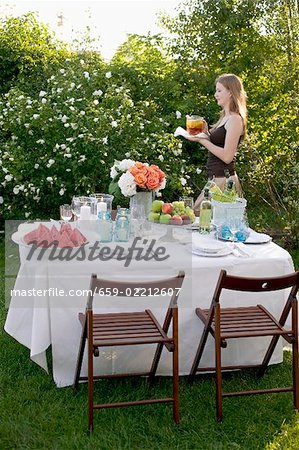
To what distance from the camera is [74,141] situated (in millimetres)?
6324

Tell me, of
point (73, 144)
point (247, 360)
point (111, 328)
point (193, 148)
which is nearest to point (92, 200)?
point (111, 328)

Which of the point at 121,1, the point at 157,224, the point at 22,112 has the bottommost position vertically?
the point at 157,224

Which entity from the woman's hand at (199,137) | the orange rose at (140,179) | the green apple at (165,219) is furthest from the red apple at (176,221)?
the woman's hand at (199,137)

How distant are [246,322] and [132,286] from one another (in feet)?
2.44

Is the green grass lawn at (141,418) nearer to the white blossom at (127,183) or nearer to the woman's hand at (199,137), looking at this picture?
the white blossom at (127,183)

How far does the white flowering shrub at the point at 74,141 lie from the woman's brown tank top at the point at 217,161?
1162 mm

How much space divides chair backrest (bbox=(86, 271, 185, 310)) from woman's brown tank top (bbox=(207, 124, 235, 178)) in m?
2.02

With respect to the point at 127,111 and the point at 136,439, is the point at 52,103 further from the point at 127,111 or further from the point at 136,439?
the point at 136,439

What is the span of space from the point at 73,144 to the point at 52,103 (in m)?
0.60

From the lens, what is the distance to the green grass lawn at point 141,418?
128 inches

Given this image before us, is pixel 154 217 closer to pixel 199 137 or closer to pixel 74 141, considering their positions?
pixel 199 137

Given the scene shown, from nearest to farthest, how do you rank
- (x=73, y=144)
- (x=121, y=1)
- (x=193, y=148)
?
(x=73, y=144) → (x=193, y=148) → (x=121, y=1)

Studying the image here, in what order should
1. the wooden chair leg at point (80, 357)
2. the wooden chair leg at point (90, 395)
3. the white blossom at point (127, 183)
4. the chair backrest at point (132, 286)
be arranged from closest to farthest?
the chair backrest at point (132, 286) < the wooden chair leg at point (90, 395) < the wooden chair leg at point (80, 357) < the white blossom at point (127, 183)

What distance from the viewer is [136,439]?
328 cm
